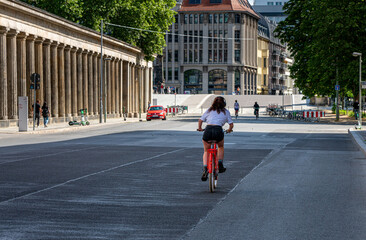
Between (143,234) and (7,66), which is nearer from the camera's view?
(143,234)

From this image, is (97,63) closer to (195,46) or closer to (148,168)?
(148,168)

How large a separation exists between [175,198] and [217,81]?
13979cm

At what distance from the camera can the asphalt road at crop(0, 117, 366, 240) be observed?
8.53 m

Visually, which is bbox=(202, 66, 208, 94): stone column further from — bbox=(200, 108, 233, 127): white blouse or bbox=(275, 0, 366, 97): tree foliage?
bbox=(200, 108, 233, 127): white blouse

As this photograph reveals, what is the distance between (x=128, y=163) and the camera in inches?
719

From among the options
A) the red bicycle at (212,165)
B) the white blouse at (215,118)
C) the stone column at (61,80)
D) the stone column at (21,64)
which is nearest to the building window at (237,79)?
the stone column at (61,80)

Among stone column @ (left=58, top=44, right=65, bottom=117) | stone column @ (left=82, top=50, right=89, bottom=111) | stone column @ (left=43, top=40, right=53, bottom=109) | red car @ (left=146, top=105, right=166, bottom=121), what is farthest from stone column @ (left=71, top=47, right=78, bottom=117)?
red car @ (left=146, top=105, right=166, bottom=121)

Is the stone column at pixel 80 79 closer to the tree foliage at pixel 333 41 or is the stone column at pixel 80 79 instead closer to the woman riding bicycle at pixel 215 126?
the tree foliage at pixel 333 41

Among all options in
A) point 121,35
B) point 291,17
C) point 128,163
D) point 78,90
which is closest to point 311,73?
point 291,17

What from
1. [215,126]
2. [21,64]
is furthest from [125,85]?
[215,126]

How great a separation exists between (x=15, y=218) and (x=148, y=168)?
7764mm

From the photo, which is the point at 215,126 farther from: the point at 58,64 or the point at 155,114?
the point at 155,114

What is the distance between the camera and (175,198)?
11.5 meters

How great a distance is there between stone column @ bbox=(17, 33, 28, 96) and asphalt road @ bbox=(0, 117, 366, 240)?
24.3 metres
